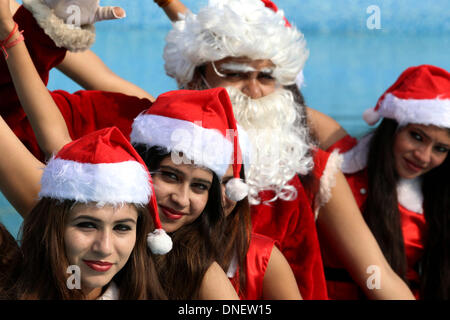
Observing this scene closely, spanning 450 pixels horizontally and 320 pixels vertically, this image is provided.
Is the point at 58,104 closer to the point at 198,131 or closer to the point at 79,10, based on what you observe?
the point at 79,10

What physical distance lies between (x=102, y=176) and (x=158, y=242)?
0.71 ft

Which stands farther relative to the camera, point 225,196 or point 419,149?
point 419,149

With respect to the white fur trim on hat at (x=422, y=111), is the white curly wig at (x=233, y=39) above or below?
above

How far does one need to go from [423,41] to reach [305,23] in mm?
768

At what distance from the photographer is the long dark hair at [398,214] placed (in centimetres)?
264

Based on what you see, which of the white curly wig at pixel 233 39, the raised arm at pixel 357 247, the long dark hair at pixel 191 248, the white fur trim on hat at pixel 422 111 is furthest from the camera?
the white fur trim on hat at pixel 422 111

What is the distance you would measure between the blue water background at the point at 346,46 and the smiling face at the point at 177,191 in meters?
2.04

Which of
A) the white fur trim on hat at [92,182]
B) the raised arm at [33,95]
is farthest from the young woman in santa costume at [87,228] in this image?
the raised arm at [33,95]

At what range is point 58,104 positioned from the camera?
7.29ft

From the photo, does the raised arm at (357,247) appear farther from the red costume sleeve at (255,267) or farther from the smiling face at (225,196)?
the smiling face at (225,196)

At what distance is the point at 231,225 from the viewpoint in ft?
6.64

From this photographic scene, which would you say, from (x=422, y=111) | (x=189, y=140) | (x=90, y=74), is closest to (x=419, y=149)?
(x=422, y=111)
